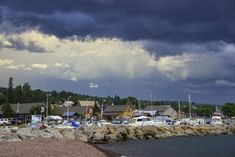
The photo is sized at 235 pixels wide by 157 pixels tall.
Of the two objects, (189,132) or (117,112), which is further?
(117,112)

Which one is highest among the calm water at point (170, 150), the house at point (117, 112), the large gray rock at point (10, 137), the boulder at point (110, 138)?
the house at point (117, 112)

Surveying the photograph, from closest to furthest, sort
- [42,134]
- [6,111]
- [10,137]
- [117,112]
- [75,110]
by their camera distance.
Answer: [10,137]
[42,134]
[6,111]
[75,110]
[117,112]

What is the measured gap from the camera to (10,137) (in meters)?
53.9

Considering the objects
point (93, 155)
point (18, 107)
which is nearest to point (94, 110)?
point (18, 107)

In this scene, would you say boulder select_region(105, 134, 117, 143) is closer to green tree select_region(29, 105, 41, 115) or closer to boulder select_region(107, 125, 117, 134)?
boulder select_region(107, 125, 117, 134)

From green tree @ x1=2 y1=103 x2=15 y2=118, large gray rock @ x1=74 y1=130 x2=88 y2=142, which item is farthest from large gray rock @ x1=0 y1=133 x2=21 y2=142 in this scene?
green tree @ x1=2 y1=103 x2=15 y2=118

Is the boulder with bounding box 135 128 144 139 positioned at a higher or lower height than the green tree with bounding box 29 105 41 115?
lower

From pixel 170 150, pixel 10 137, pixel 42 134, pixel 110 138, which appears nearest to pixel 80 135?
pixel 110 138

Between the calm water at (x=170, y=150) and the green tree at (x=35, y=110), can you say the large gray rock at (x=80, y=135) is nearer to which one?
the calm water at (x=170, y=150)

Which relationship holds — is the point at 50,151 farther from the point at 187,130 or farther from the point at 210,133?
the point at 210,133

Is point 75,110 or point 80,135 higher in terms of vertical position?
point 75,110

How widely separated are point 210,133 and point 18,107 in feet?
238

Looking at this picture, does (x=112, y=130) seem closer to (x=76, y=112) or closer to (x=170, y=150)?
(x=170, y=150)

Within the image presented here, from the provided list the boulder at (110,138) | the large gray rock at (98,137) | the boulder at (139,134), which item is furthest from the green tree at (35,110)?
the large gray rock at (98,137)
